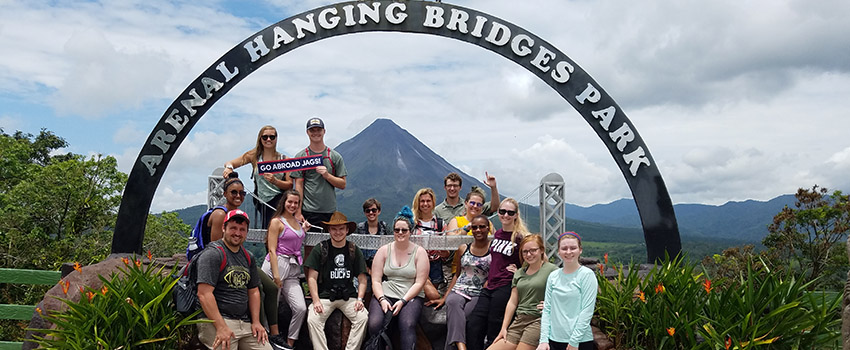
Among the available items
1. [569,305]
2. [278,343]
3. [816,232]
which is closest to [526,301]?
[569,305]

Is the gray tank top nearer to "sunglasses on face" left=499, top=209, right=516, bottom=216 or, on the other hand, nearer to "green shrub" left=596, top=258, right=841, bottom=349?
"sunglasses on face" left=499, top=209, right=516, bottom=216

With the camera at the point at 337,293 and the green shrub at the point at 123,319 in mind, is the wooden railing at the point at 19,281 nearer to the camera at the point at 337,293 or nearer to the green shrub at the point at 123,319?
the green shrub at the point at 123,319

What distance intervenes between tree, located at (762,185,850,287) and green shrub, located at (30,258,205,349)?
16010mm

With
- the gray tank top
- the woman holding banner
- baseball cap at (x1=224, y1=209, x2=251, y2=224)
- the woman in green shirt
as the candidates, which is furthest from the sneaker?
the woman holding banner

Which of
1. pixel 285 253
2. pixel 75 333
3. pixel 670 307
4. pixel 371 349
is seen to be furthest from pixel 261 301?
pixel 670 307

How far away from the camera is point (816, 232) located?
56.0ft

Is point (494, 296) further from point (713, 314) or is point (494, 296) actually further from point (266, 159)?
point (266, 159)

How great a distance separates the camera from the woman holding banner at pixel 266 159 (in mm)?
6961

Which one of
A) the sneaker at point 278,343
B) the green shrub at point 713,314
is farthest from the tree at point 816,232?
the sneaker at point 278,343

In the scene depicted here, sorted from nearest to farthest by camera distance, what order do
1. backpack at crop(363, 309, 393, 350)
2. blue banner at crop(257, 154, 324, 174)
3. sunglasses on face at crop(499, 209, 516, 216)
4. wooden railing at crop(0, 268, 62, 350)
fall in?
backpack at crop(363, 309, 393, 350) → sunglasses on face at crop(499, 209, 516, 216) → blue banner at crop(257, 154, 324, 174) → wooden railing at crop(0, 268, 62, 350)

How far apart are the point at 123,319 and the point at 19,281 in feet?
9.07

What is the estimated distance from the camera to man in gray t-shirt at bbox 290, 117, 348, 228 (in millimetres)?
6922

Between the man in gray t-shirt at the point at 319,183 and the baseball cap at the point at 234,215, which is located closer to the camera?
the baseball cap at the point at 234,215

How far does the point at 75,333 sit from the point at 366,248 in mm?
2617
